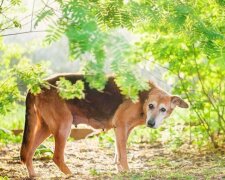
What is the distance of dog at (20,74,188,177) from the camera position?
6.69 meters

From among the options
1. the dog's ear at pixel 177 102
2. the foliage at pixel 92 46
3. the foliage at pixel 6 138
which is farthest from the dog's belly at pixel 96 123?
the foliage at pixel 92 46

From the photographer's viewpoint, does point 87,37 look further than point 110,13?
No

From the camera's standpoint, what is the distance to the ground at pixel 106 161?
677cm

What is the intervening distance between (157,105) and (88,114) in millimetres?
982

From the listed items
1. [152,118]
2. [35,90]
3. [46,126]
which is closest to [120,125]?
[152,118]

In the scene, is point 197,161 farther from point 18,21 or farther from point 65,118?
point 18,21

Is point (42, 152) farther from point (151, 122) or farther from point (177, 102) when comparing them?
point (177, 102)

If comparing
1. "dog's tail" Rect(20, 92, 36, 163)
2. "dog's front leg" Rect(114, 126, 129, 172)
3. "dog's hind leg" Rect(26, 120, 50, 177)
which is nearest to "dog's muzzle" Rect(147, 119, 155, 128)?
"dog's front leg" Rect(114, 126, 129, 172)

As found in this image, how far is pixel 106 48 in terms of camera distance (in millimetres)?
2479

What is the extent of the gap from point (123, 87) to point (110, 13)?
976 mm

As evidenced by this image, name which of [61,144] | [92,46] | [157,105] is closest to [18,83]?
[61,144]

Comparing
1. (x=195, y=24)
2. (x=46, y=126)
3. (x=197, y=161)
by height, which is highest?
(x=195, y=24)

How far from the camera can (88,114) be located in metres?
7.11

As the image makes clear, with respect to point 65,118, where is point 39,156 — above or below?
below
